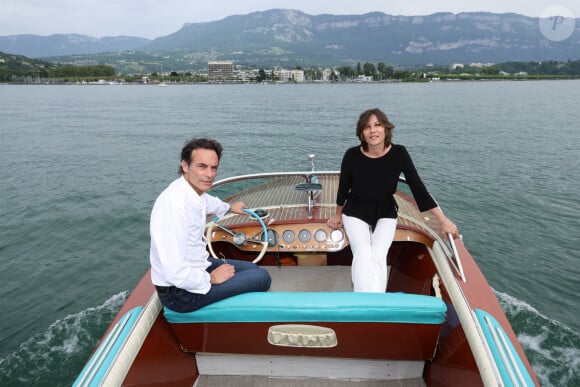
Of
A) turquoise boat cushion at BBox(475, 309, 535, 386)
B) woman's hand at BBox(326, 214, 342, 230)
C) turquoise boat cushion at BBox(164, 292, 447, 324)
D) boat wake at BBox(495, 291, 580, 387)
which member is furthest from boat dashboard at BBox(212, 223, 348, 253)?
boat wake at BBox(495, 291, 580, 387)

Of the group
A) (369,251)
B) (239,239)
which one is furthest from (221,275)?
(239,239)

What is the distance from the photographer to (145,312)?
298cm

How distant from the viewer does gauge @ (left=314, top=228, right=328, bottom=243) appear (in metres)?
4.59

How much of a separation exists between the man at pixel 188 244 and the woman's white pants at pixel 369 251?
1.03 metres

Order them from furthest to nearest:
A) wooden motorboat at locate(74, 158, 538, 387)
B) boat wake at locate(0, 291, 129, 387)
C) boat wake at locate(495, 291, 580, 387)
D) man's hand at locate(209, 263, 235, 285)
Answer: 1. boat wake at locate(0, 291, 129, 387)
2. boat wake at locate(495, 291, 580, 387)
3. man's hand at locate(209, 263, 235, 285)
4. wooden motorboat at locate(74, 158, 538, 387)

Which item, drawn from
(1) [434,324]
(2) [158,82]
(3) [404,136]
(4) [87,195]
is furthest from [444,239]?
(2) [158,82]

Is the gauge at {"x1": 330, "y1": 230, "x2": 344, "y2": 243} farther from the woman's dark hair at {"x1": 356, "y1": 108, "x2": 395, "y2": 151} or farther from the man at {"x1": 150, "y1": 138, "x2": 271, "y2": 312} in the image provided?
the man at {"x1": 150, "y1": 138, "x2": 271, "y2": 312}

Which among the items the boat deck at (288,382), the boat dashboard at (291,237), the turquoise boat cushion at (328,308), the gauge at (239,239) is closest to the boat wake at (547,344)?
the boat deck at (288,382)

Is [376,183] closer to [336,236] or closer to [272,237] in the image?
[336,236]

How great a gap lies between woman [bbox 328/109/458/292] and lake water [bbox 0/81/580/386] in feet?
11.5

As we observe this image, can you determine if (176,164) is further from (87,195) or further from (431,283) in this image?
(431,283)

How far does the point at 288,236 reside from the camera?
4.64 metres

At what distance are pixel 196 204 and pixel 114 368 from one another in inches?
46.5

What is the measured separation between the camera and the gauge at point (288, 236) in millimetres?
4637
